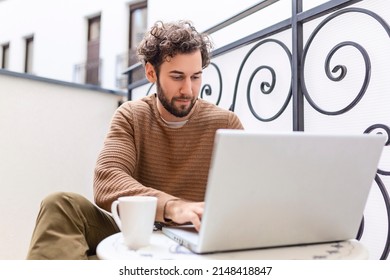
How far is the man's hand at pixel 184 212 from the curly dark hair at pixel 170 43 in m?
0.50

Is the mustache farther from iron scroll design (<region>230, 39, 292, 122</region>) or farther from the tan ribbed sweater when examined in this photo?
iron scroll design (<region>230, 39, 292, 122</region>)

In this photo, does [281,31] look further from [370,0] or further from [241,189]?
[241,189]

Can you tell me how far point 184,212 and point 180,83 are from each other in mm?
471

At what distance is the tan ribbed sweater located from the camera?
1060 millimetres

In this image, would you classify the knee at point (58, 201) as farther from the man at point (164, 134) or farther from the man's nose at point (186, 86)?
the man's nose at point (186, 86)

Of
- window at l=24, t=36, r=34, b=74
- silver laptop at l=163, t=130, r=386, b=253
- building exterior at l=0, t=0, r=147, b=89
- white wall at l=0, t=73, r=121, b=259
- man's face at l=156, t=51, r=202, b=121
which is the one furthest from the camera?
window at l=24, t=36, r=34, b=74

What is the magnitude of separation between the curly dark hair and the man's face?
0.09ft

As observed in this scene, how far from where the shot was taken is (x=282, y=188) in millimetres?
580

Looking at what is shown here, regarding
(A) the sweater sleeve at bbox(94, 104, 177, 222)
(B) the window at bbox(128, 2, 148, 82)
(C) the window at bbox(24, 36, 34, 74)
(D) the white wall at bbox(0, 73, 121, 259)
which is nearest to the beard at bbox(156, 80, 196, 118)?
(A) the sweater sleeve at bbox(94, 104, 177, 222)

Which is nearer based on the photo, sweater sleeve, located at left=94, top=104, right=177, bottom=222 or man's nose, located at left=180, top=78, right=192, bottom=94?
sweater sleeve, located at left=94, top=104, right=177, bottom=222

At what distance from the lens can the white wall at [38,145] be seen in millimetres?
1936

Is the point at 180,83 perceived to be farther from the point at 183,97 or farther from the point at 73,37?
the point at 73,37

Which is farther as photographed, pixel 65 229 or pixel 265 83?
pixel 265 83

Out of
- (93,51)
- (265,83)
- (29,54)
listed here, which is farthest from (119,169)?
(29,54)
